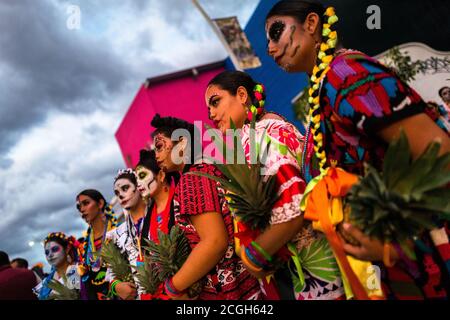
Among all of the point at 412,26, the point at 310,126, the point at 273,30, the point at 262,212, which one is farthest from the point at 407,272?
the point at 412,26

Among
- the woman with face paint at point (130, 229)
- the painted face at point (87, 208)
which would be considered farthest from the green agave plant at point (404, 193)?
the painted face at point (87, 208)

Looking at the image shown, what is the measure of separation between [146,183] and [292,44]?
7.58ft

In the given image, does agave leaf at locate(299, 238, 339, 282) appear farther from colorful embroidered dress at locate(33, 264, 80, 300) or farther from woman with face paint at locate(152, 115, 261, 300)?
colorful embroidered dress at locate(33, 264, 80, 300)

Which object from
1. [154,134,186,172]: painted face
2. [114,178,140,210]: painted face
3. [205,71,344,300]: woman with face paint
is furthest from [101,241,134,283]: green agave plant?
[205,71,344,300]: woman with face paint

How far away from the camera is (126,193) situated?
14.2ft

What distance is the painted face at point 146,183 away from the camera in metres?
3.57

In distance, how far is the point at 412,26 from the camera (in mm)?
7566

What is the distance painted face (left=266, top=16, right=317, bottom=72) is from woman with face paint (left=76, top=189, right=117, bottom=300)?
3687 mm

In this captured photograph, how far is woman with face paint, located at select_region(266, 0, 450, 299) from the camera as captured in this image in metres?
1.23

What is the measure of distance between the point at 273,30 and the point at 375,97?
72 cm
